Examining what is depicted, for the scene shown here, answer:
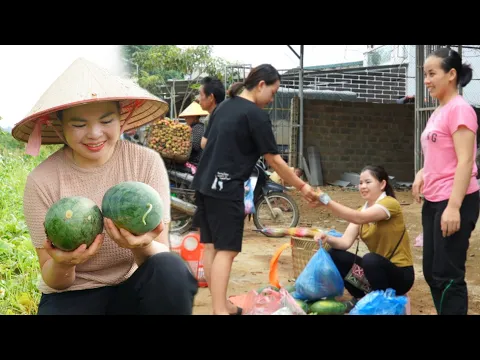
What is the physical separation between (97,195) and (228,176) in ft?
4.52

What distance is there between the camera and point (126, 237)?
6.49ft

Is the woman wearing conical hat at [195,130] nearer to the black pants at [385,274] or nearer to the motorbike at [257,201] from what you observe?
the motorbike at [257,201]

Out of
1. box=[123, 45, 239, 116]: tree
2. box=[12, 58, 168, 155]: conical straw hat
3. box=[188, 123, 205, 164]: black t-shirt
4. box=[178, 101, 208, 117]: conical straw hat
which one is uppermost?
box=[123, 45, 239, 116]: tree

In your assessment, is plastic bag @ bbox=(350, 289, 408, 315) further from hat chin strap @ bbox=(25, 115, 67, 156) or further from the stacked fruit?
the stacked fruit

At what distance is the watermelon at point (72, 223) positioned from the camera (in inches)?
76.6

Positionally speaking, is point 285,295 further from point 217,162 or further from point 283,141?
point 283,141

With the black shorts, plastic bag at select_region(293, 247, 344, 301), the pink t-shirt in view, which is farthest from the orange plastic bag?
the pink t-shirt

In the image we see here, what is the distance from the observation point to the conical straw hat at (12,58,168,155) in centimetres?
212

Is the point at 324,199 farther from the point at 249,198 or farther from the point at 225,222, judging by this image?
the point at 249,198

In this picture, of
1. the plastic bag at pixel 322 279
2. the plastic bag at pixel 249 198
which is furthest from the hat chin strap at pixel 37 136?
the plastic bag at pixel 249 198

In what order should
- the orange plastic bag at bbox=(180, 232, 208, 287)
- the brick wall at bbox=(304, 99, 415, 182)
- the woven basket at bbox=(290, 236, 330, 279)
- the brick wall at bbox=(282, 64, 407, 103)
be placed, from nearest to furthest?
the woven basket at bbox=(290, 236, 330, 279), the orange plastic bag at bbox=(180, 232, 208, 287), the brick wall at bbox=(304, 99, 415, 182), the brick wall at bbox=(282, 64, 407, 103)

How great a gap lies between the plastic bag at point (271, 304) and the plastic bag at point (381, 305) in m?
0.37

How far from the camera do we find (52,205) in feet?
6.88

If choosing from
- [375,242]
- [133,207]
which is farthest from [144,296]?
[375,242]
